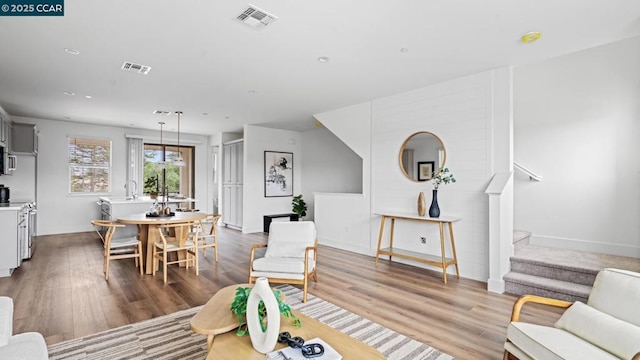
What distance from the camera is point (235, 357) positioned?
167 centimetres

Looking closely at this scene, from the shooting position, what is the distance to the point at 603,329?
172 cm

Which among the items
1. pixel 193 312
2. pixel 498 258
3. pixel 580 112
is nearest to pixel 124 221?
pixel 193 312

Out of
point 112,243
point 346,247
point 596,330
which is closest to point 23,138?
point 112,243

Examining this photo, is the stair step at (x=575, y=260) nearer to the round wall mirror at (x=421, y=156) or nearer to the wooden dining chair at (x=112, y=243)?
the round wall mirror at (x=421, y=156)

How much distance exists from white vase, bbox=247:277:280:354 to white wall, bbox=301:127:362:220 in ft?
17.8

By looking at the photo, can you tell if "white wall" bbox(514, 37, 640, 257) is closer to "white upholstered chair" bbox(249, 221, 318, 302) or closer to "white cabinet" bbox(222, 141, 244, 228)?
"white upholstered chair" bbox(249, 221, 318, 302)

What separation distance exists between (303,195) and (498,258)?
218 inches

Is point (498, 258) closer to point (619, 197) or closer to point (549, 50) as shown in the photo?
point (619, 197)

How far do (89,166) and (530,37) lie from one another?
9.22 metres

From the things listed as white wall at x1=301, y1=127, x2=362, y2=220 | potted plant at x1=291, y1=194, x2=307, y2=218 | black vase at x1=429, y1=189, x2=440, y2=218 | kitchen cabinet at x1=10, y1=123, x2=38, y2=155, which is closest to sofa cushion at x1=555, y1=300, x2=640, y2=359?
black vase at x1=429, y1=189, x2=440, y2=218

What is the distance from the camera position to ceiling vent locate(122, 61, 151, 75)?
3754mm

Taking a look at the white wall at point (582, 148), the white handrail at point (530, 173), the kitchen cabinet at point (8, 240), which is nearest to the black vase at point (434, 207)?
the white handrail at point (530, 173)

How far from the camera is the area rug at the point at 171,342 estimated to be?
2296mm

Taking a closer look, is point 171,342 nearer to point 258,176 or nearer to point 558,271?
point 558,271
